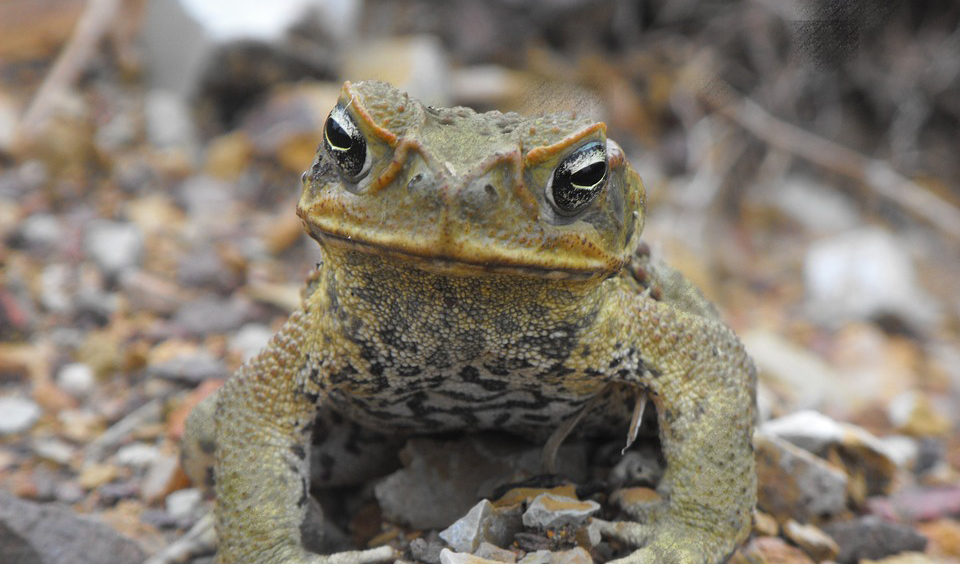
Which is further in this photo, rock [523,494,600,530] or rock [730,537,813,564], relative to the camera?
rock [730,537,813,564]

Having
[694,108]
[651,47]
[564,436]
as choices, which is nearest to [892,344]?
[694,108]

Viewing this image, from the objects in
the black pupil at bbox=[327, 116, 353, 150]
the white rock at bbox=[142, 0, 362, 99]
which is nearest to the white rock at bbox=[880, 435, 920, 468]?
the black pupil at bbox=[327, 116, 353, 150]

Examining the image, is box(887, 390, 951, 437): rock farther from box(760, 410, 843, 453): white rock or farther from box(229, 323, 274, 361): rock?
box(229, 323, 274, 361): rock

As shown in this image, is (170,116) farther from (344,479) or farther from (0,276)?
(344,479)

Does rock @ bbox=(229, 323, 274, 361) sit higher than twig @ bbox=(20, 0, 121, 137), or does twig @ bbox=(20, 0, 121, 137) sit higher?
twig @ bbox=(20, 0, 121, 137)

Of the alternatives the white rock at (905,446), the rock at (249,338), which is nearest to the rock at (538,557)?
the rock at (249,338)

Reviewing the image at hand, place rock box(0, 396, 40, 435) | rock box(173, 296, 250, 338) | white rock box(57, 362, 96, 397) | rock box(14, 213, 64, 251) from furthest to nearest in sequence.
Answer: rock box(14, 213, 64, 251), rock box(173, 296, 250, 338), white rock box(57, 362, 96, 397), rock box(0, 396, 40, 435)
